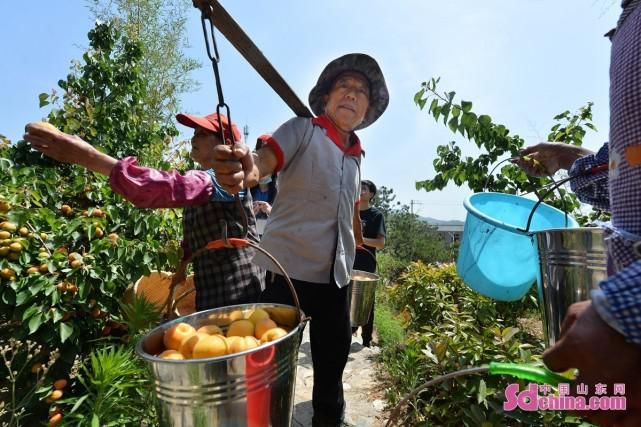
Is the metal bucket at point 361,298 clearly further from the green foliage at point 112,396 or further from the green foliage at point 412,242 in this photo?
the green foliage at point 412,242

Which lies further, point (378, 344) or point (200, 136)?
point (378, 344)

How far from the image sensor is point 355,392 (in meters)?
2.91

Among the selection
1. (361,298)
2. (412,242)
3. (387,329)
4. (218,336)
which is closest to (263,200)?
(361,298)

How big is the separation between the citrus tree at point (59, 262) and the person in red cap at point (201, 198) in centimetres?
48

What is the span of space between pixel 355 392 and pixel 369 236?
178 cm

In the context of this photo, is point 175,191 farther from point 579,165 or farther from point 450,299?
point 450,299

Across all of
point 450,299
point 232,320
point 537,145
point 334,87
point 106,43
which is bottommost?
point 450,299

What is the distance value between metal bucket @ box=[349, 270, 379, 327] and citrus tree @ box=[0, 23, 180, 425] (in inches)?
69.1

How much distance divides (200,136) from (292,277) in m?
0.83

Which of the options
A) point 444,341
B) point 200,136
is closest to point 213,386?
point 200,136

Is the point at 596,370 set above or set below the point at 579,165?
below

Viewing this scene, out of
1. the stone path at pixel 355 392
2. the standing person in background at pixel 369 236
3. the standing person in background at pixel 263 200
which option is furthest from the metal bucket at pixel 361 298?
the standing person in background at pixel 263 200

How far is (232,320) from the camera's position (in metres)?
1.17

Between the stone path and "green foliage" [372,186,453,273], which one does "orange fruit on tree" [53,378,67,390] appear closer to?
the stone path
